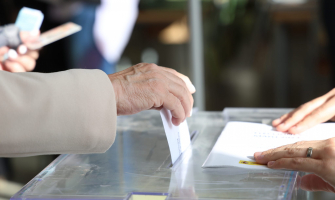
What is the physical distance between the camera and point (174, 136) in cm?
78

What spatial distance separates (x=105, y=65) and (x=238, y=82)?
116cm

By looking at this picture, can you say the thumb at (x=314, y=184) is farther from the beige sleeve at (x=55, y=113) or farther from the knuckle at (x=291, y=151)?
the beige sleeve at (x=55, y=113)

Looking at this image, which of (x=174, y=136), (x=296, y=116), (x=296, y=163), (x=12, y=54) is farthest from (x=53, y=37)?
(x=296, y=163)

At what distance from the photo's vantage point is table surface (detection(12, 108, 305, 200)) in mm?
612

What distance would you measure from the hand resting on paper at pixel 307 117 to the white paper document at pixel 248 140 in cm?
2

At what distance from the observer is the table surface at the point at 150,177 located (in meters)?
0.61

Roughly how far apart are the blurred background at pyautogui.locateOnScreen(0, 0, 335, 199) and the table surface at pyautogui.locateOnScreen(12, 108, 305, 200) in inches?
68.1

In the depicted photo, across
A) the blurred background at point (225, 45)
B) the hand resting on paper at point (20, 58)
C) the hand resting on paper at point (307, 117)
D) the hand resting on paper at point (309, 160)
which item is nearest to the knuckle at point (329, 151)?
the hand resting on paper at point (309, 160)

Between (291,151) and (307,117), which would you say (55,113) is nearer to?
(291,151)

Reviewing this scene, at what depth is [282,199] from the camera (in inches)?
22.3

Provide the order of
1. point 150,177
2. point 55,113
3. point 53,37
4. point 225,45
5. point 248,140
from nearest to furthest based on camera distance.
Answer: point 55,113 → point 150,177 → point 248,140 → point 53,37 → point 225,45

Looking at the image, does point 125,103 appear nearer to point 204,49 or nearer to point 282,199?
point 282,199

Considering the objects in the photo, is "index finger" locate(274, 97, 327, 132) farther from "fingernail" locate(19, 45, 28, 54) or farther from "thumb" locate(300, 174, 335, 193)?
"fingernail" locate(19, 45, 28, 54)

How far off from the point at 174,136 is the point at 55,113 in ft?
0.95
